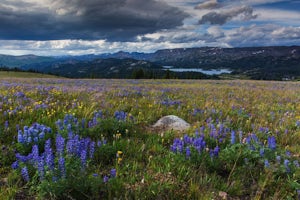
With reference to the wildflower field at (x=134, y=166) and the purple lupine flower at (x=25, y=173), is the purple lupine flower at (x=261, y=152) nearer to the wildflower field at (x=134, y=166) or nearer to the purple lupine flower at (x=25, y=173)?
the wildflower field at (x=134, y=166)

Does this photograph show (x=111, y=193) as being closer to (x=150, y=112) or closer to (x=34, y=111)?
(x=34, y=111)

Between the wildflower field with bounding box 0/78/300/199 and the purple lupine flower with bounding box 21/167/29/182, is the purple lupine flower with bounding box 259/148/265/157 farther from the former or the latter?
the purple lupine flower with bounding box 21/167/29/182

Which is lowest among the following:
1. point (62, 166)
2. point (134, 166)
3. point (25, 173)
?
point (134, 166)

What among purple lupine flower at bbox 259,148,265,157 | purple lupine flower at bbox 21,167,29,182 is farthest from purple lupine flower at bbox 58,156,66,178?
purple lupine flower at bbox 259,148,265,157

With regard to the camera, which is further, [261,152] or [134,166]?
[261,152]

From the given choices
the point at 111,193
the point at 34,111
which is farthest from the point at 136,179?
the point at 34,111

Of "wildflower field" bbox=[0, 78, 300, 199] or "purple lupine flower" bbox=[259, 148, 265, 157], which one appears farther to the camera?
"purple lupine flower" bbox=[259, 148, 265, 157]

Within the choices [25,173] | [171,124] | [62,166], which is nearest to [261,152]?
[171,124]

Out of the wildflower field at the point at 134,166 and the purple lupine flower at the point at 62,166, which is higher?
the purple lupine flower at the point at 62,166

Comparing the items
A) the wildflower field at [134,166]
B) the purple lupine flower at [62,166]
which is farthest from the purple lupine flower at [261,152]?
the purple lupine flower at [62,166]

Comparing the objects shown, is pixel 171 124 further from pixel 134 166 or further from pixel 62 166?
pixel 62 166

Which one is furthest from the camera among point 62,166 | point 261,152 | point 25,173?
point 261,152

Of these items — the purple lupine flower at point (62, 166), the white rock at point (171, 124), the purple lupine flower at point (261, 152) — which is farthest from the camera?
the white rock at point (171, 124)

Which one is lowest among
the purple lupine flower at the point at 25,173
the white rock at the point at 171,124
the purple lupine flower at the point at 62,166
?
the white rock at the point at 171,124
